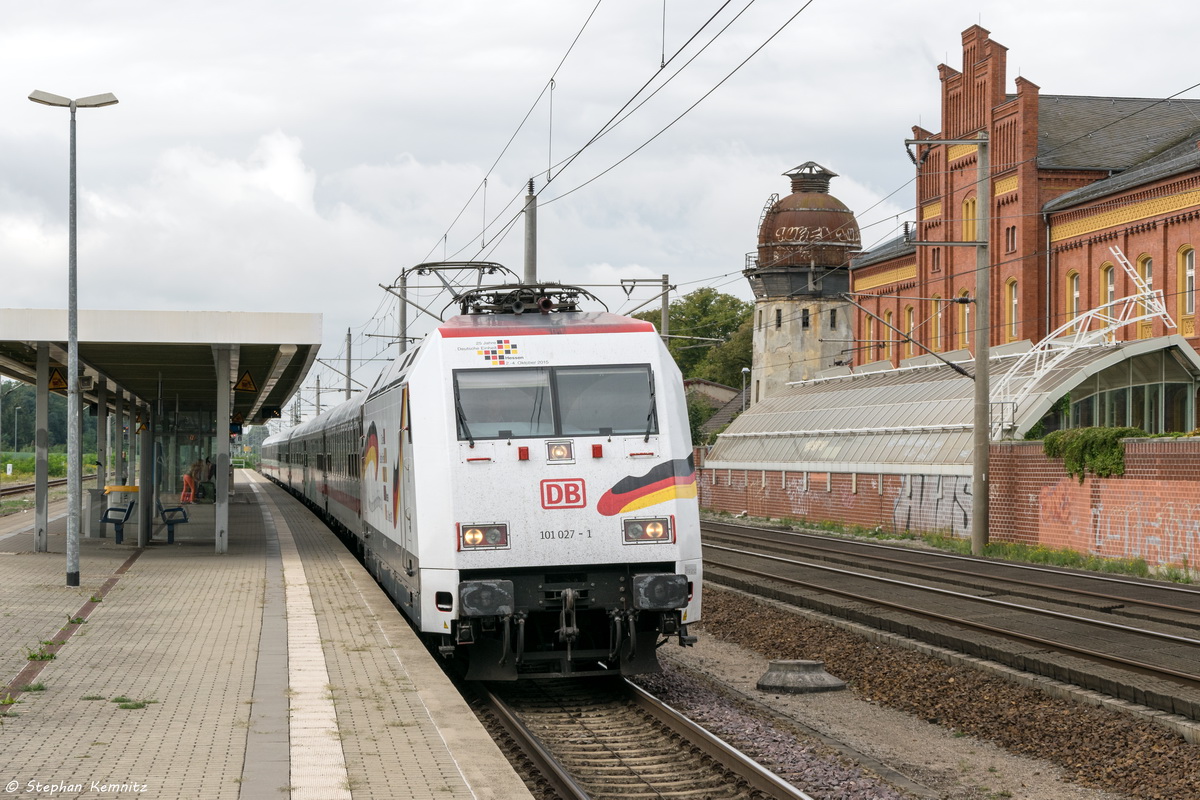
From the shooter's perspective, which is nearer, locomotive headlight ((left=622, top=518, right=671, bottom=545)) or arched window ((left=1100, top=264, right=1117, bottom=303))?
locomotive headlight ((left=622, top=518, right=671, bottom=545))

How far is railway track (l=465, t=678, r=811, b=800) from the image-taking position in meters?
8.30

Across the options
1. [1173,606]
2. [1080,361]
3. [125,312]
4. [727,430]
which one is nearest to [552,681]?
[1173,606]

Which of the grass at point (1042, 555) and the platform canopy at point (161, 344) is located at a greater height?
the platform canopy at point (161, 344)

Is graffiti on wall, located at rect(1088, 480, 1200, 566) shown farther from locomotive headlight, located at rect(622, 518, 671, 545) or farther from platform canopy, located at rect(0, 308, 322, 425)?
locomotive headlight, located at rect(622, 518, 671, 545)

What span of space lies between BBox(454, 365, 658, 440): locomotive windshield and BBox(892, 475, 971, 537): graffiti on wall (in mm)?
23005

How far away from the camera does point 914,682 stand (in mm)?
12594

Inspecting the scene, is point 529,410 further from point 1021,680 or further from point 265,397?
point 265,397

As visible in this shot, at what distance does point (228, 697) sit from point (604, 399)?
3.89 m

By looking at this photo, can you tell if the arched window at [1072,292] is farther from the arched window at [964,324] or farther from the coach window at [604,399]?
the coach window at [604,399]

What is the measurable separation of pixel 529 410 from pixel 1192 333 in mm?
31569

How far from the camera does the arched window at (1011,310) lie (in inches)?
1829

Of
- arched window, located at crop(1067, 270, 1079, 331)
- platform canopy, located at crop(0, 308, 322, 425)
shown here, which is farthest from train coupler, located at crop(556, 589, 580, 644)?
arched window, located at crop(1067, 270, 1079, 331)

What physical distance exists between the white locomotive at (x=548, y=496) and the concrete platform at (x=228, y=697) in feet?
2.81

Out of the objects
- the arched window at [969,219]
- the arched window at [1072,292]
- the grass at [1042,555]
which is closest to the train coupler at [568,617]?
the grass at [1042,555]
